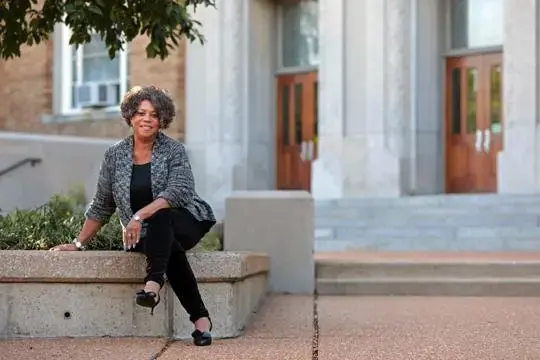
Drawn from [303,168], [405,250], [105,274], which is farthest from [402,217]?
[105,274]

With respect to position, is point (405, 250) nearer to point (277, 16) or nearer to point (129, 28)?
point (129, 28)

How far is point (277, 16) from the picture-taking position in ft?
61.0

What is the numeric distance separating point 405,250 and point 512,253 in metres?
1.54

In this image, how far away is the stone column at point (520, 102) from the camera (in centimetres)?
1420

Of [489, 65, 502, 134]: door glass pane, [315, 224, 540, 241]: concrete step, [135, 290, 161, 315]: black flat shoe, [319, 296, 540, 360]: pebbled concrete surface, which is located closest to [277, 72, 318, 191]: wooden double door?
[489, 65, 502, 134]: door glass pane

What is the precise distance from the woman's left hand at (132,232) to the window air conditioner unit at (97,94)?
14.6 meters

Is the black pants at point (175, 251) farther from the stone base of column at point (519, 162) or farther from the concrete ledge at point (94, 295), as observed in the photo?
the stone base of column at point (519, 162)

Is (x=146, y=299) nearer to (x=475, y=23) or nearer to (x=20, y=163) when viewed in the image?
(x=20, y=163)

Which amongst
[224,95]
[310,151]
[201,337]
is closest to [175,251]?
[201,337]

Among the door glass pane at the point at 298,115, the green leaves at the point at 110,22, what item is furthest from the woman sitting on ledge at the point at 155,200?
the door glass pane at the point at 298,115

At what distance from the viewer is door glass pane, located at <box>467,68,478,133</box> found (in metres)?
16.0

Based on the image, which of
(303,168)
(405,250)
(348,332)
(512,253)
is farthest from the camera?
(303,168)

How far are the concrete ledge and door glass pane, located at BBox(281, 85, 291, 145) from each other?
12741 mm

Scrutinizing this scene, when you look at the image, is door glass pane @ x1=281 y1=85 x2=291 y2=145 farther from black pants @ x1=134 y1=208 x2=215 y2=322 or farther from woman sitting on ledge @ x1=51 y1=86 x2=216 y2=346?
black pants @ x1=134 y1=208 x2=215 y2=322
